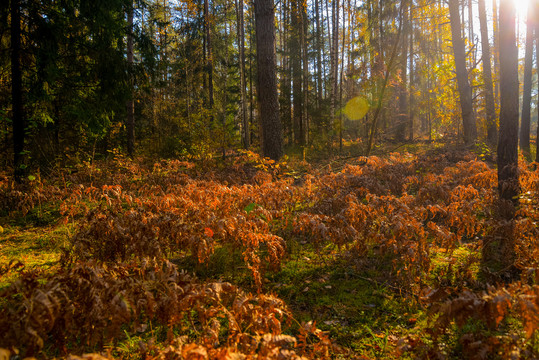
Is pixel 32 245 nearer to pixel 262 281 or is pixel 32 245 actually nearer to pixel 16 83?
pixel 262 281

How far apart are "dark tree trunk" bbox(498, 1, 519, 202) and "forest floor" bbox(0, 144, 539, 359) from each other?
45 centimetres

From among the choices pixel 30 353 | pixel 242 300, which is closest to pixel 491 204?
pixel 242 300

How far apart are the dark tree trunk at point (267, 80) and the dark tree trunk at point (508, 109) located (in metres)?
5.45

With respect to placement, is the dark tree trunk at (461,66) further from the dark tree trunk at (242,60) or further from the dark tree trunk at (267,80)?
the dark tree trunk at (242,60)

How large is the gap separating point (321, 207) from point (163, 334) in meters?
2.95

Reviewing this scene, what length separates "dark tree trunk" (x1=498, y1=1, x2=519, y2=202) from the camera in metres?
4.05

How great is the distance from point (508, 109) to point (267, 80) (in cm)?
588

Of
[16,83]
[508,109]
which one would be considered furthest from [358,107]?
[16,83]

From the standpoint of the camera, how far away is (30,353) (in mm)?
1553

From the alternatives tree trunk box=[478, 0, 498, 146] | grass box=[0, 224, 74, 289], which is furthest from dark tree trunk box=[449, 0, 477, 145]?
grass box=[0, 224, 74, 289]

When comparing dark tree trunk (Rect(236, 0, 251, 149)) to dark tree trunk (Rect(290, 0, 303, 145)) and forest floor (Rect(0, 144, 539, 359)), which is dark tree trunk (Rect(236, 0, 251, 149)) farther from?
forest floor (Rect(0, 144, 539, 359))

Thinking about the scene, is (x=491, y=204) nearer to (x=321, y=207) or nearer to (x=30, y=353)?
(x=321, y=207)

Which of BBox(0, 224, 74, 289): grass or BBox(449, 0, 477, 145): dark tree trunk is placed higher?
BBox(449, 0, 477, 145): dark tree trunk

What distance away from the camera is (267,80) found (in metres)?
8.49
